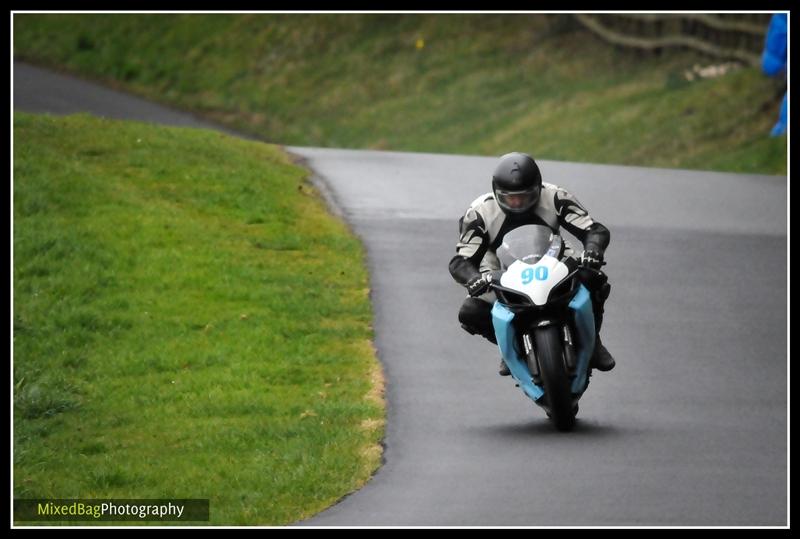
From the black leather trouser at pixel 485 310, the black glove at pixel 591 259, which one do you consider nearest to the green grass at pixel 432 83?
the black leather trouser at pixel 485 310

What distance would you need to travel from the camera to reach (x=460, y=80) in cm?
4269

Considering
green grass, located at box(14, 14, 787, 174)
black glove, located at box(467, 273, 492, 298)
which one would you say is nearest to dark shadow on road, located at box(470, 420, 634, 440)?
black glove, located at box(467, 273, 492, 298)

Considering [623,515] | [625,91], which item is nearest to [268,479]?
[623,515]

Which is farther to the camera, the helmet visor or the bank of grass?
the bank of grass

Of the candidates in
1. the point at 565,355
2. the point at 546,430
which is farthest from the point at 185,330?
the point at 565,355

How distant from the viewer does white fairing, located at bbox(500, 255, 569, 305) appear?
35.3 ft

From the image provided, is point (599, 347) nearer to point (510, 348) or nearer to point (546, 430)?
point (510, 348)

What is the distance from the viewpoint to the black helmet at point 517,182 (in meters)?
10.9

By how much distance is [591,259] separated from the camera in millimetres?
11031

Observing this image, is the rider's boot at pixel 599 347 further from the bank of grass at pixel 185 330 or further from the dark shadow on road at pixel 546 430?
the bank of grass at pixel 185 330

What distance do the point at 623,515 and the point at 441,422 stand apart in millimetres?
2871

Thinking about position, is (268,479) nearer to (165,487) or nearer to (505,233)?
(165,487)

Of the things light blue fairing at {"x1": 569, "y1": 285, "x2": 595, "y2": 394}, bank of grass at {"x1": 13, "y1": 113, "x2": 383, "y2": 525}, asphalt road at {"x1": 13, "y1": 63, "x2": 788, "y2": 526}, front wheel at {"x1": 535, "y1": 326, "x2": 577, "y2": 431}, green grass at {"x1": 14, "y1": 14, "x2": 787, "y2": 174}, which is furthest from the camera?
green grass at {"x1": 14, "y1": 14, "x2": 787, "y2": 174}

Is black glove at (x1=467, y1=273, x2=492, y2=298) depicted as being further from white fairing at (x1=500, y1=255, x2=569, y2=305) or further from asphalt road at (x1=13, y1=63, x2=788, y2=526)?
asphalt road at (x1=13, y1=63, x2=788, y2=526)
